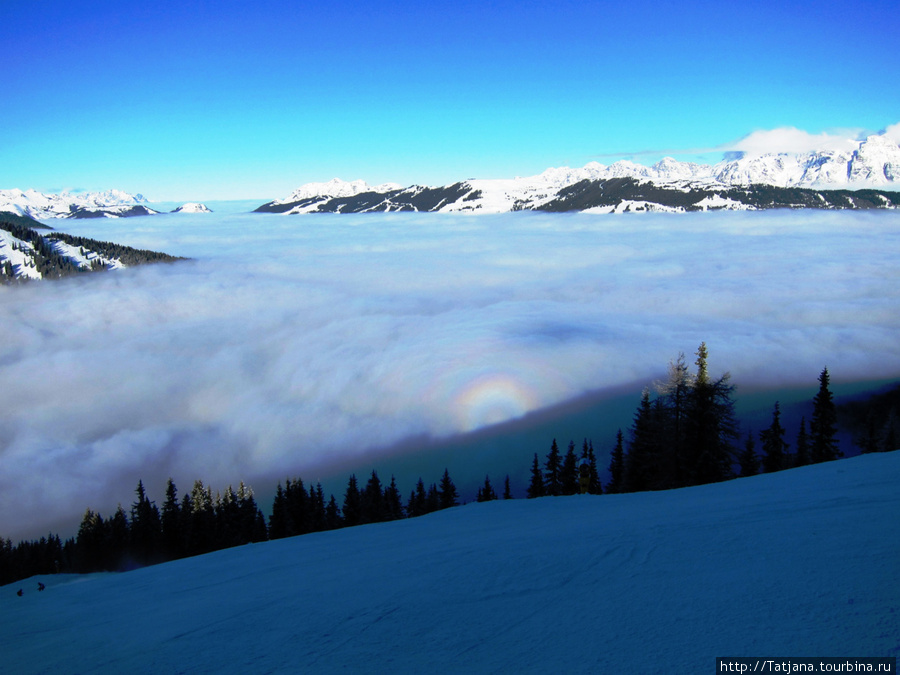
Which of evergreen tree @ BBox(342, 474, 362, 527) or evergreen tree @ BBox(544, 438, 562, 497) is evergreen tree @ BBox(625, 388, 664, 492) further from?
evergreen tree @ BBox(342, 474, 362, 527)

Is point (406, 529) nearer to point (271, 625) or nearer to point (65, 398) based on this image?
point (271, 625)

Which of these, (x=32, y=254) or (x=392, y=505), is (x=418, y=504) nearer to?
(x=392, y=505)

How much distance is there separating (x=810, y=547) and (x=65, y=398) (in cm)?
22378

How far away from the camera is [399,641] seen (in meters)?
4.74

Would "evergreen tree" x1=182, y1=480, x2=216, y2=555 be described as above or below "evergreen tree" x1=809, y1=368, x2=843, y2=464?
below

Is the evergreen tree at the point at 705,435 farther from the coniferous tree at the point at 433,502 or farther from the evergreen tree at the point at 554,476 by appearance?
the coniferous tree at the point at 433,502

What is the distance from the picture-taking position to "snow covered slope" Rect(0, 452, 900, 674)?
3920 millimetres

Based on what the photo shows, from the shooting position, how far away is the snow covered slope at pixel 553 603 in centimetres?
392

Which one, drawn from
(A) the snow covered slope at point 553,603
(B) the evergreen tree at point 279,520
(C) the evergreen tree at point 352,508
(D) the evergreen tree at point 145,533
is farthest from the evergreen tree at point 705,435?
(D) the evergreen tree at point 145,533

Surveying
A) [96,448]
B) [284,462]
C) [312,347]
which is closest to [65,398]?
[96,448]

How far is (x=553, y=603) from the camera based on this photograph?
504 centimetres

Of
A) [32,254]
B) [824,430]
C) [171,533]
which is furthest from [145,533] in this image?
[32,254]

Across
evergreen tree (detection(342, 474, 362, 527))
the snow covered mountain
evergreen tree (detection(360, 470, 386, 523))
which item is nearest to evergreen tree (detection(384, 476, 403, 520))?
evergreen tree (detection(360, 470, 386, 523))

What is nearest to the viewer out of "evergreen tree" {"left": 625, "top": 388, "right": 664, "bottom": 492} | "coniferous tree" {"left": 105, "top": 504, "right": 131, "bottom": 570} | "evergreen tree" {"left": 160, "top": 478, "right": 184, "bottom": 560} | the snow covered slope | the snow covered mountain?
the snow covered slope
